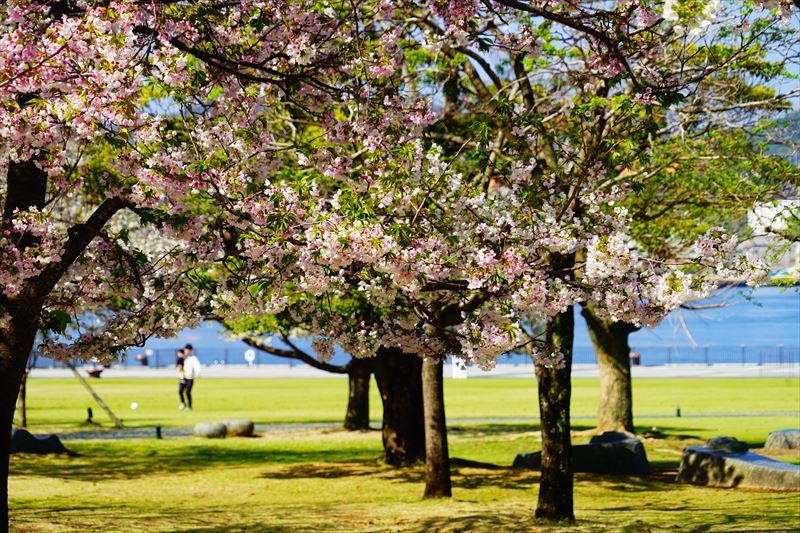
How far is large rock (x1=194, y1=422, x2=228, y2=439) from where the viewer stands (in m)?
30.1

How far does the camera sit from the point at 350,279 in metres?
10.3

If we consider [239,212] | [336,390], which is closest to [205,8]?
[239,212]

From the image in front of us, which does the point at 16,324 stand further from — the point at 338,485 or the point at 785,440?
the point at 785,440

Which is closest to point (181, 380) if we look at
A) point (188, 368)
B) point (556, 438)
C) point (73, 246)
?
point (188, 368)

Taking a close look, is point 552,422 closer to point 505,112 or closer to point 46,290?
point 505,112

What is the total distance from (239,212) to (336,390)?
48.6 metres

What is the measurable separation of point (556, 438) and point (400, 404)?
345 inches

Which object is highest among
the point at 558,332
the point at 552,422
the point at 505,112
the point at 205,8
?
the point at 205,8

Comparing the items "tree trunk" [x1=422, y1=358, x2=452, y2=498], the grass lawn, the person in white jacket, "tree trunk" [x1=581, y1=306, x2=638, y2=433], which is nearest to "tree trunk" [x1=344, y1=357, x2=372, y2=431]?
the grass lawn

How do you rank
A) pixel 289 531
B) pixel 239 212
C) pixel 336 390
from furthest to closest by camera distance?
1. pixel 336 390
2. pixel 289 531
3. pixel 239 212

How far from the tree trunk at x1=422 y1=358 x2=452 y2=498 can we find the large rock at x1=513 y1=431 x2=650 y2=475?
5.11 metres

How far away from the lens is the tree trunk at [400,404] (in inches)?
913

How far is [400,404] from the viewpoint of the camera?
76.7ft

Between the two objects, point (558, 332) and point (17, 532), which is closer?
point (17, 532)
